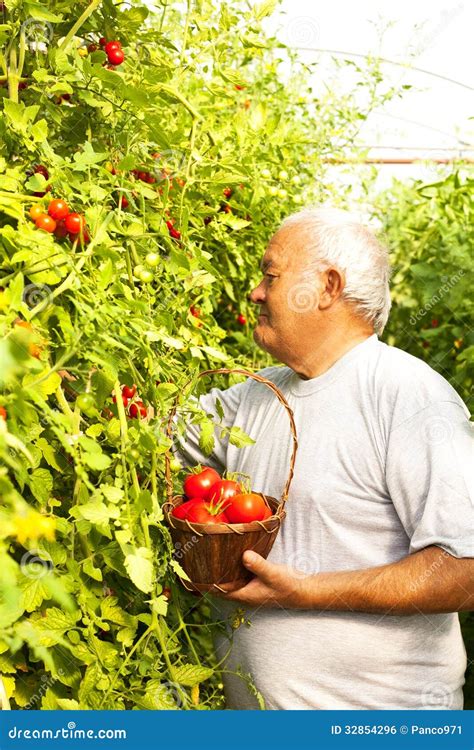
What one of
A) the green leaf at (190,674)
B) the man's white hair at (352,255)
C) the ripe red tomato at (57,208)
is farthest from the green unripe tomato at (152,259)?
the green leaf at (190,674)

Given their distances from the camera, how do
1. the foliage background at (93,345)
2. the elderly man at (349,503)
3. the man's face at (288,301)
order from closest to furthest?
the foliage background at (93,345) < the elderly man at (349,503) < the man's face at (288,301)

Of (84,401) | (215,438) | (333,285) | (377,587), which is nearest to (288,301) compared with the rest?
(333,285)

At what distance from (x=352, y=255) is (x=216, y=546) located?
0.68 m

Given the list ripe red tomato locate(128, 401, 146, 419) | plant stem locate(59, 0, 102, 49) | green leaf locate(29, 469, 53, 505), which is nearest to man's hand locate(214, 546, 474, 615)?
ripe red tomato locate(128, 401, 146, 419)

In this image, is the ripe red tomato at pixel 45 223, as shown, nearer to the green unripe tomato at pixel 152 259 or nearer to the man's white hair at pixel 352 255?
the green unripe tomato at pixel 152 259

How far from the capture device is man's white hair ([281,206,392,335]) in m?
1.76

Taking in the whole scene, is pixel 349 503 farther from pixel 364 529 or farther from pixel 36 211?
pixel 36 211

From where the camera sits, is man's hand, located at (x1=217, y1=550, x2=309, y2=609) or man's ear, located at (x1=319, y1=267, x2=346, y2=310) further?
man's ear, located at (x1=319, y1=267, x2=346, y2=310)

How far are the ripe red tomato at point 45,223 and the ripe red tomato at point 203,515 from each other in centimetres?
53

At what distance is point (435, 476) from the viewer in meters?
1.53

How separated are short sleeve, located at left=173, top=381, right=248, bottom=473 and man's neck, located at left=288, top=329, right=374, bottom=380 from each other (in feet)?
0.65

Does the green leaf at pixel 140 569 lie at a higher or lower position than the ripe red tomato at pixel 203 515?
higher

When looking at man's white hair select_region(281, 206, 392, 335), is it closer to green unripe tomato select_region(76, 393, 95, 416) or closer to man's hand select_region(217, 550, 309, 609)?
man's hand select_region(217, 550, 309, 609)

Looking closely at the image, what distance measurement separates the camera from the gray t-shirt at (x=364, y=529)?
159 cm
